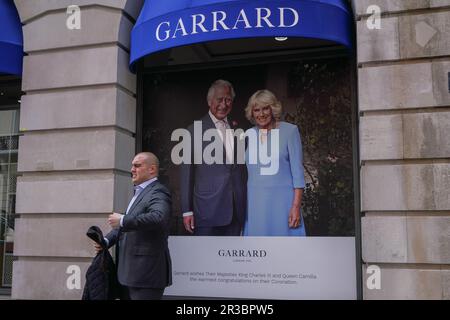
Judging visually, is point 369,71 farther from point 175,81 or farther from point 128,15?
point 128,15

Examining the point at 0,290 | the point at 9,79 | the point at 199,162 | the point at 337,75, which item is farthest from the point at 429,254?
the point at 9,79

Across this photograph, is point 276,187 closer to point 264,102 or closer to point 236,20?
point 264,102

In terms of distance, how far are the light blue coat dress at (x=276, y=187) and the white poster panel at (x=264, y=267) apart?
0.18 meters

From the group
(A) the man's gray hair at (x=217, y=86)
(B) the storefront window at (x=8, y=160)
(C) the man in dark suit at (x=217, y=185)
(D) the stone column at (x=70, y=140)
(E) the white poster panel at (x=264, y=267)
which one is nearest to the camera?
(E) the white poster panel at (x=264, y=267)

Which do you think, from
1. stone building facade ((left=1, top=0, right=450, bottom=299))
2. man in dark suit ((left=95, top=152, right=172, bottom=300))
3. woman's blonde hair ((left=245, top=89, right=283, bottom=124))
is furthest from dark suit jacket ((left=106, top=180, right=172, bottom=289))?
woman's blonde hair ((left=245, top=89, right=283, bottom=124))

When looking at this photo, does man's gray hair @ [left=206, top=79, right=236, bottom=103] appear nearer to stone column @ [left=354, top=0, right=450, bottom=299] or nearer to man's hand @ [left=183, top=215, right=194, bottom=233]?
man's hand @ [left=183, top=215, right=194, bottom=233]

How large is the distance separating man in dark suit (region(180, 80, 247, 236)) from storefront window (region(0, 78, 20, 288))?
3089mm

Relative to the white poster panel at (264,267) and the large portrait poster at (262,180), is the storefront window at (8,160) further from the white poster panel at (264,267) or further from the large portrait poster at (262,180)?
the white poster panel at (264,267)

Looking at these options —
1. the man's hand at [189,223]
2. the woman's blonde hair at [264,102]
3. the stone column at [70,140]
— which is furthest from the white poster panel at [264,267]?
the woman's blonde hair at [264,102]

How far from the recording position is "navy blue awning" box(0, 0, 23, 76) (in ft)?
25.4

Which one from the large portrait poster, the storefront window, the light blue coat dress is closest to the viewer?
the large portrait poster

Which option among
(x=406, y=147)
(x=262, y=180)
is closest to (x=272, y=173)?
(x=262, y=180)

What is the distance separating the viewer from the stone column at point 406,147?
6074 millimetres

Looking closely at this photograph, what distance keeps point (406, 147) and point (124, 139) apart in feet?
13.0
